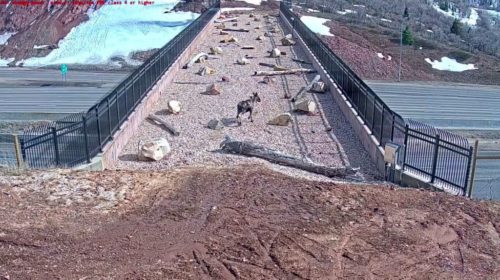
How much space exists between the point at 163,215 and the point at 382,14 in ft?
348

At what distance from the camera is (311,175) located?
1362 centimetres

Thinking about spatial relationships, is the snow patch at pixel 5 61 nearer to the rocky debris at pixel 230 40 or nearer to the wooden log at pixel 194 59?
the rocky debris at pixel 230 40

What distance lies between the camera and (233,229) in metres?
8.83

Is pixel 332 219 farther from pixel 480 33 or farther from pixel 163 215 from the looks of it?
pixel 480 33

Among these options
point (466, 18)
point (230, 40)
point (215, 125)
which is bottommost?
point (466, 18)

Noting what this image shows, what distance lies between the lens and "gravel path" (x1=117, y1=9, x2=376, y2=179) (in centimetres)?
1524

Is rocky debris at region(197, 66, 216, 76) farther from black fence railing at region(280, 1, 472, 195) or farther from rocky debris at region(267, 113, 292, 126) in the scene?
black fence railing at region(280, 1, 472, 195)

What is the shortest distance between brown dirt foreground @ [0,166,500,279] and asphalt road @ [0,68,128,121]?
2402 cm

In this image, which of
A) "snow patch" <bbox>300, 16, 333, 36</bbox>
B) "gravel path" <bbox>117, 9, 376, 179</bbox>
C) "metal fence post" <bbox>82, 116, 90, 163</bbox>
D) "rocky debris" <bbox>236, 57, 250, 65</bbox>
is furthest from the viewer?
"snow patch" <bbox>300, 16, 333, 36</bbox>

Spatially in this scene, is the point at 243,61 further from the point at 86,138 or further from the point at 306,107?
the point at 86,138

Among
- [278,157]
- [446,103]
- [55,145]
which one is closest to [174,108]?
[278,157]

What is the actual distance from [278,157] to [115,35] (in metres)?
54.9

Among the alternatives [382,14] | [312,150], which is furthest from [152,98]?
[382,14]

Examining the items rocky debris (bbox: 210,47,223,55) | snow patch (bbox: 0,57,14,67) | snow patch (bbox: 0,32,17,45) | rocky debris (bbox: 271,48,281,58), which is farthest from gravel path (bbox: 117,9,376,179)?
snow patch (bbox: 0,32,17,45)
